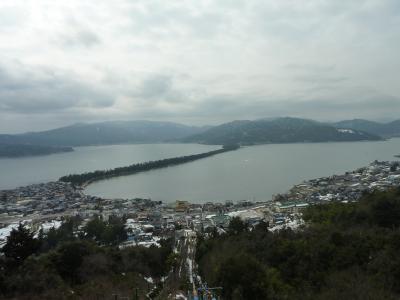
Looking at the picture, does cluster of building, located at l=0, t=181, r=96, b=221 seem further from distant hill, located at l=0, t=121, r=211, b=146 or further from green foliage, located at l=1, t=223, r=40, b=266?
distant hill, located at l=0, t=121, r=211, b=146

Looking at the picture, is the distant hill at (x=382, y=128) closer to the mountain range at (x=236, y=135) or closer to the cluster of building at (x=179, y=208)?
the mountain range at (x=236, y=135)

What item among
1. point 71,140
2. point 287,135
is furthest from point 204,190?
point 71,140

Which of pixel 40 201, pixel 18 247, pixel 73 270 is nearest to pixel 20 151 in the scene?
pixel 40 201

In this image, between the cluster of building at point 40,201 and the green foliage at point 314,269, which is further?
the cluster of building at point 40,201

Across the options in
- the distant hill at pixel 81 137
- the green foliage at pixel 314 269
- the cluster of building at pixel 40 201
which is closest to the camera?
the green foliage at pixel 314 269

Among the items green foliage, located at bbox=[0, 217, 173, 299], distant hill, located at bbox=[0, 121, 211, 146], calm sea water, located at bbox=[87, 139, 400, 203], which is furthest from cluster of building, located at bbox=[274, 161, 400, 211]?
distant hill, located at bbox=[0, 121, 211, 146]

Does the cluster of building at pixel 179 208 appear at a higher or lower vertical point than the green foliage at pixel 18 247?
lower

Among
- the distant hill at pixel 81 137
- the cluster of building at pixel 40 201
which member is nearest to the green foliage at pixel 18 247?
the cluster of building at pixel 40 201

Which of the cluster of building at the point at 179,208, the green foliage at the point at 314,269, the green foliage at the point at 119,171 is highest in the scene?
the green foliage at the point at 314,269

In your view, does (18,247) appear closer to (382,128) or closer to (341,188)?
(341,188)

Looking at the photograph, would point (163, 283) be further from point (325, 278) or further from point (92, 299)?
point (325, 278)

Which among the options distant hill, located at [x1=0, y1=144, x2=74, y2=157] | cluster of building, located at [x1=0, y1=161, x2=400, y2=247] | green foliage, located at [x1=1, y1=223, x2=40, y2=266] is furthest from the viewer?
distant hill, located at [x1=0, y1=144, x2=74, y2=157]

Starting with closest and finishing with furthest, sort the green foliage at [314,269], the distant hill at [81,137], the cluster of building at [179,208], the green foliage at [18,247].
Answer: the green foliage at [314,269], the green foliage at [18,247], the cluster of building at [179,208], the distant hill at [81,137]
